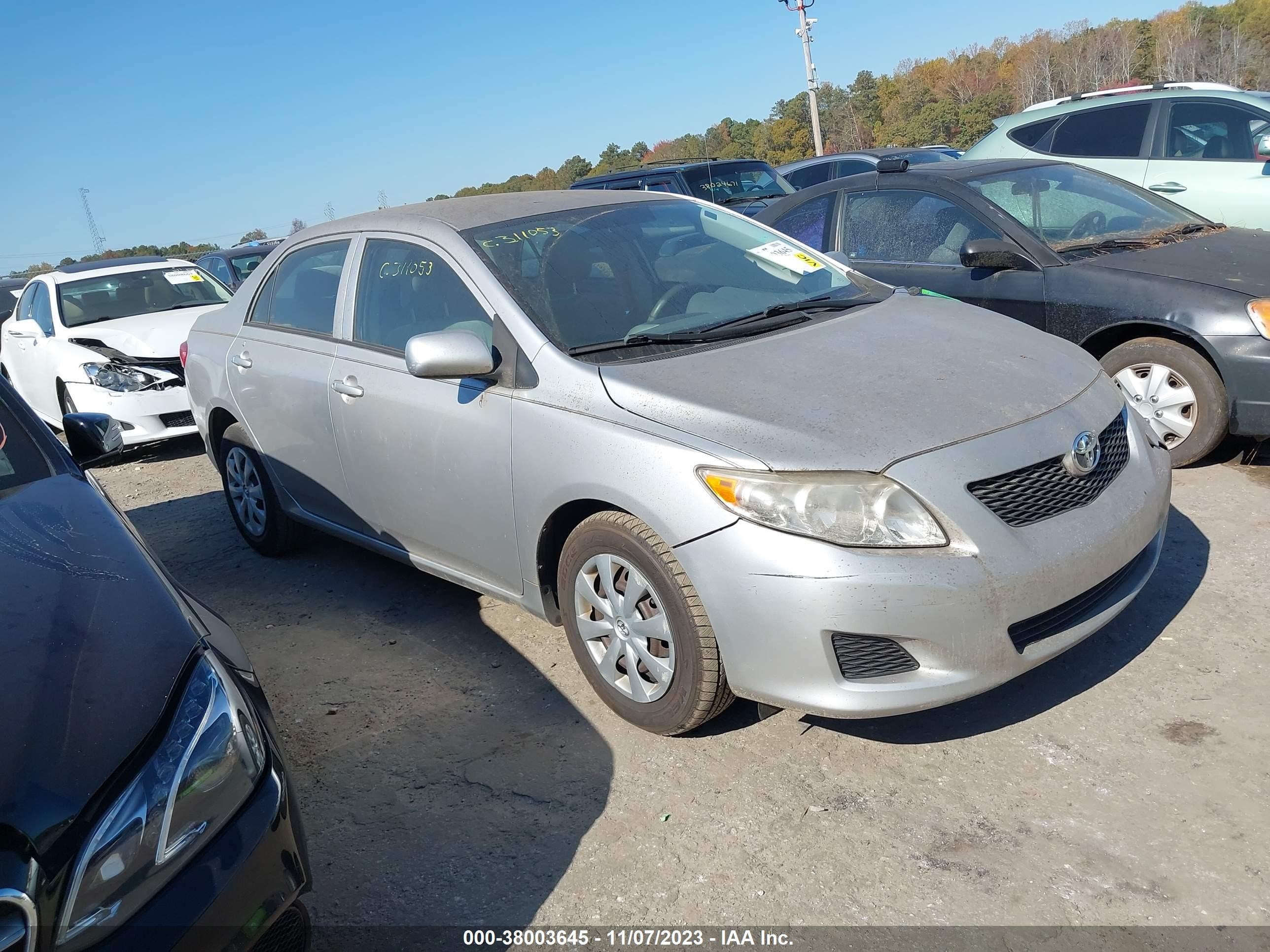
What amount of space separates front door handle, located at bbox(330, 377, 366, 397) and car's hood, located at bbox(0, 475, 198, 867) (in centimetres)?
142

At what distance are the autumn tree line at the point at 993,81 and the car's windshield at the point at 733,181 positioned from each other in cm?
3426

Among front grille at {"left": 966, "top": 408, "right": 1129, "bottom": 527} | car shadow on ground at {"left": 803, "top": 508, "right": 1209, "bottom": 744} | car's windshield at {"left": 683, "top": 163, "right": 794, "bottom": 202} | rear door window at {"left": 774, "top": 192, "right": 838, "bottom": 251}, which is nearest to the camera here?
front grille at {"left": 966, "top": 408, "right": 1129, "bottom": 527}

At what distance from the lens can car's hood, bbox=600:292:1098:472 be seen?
2830 millimetres

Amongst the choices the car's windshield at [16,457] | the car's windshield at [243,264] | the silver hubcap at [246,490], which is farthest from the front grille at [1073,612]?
the car's windshield at [243,264]

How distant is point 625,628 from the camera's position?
318 cm

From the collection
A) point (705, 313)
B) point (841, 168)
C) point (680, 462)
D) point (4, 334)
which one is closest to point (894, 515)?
point (680, 462)

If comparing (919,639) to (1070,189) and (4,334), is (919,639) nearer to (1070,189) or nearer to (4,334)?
(1070,189)

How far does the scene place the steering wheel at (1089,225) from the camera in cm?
561

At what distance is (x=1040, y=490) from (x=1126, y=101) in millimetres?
6336

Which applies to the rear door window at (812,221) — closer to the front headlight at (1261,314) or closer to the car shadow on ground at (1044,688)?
the front headlight at (1261,314)

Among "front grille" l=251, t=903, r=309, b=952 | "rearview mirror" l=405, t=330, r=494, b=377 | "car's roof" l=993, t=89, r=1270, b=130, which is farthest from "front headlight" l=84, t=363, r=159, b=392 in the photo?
"car's roof" l=993, t=89, r=1270, b=130

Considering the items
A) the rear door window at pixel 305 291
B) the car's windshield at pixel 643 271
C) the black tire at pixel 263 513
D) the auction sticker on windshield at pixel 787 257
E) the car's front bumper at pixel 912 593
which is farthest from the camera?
the black tire at pixel 263 513

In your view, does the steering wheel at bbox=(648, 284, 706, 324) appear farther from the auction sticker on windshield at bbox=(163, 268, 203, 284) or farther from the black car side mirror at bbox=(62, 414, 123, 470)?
the auction sticker on windshield at bbox=(163, 268, 203, 284)

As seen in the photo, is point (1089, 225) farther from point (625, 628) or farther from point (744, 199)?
point (744, 199)
